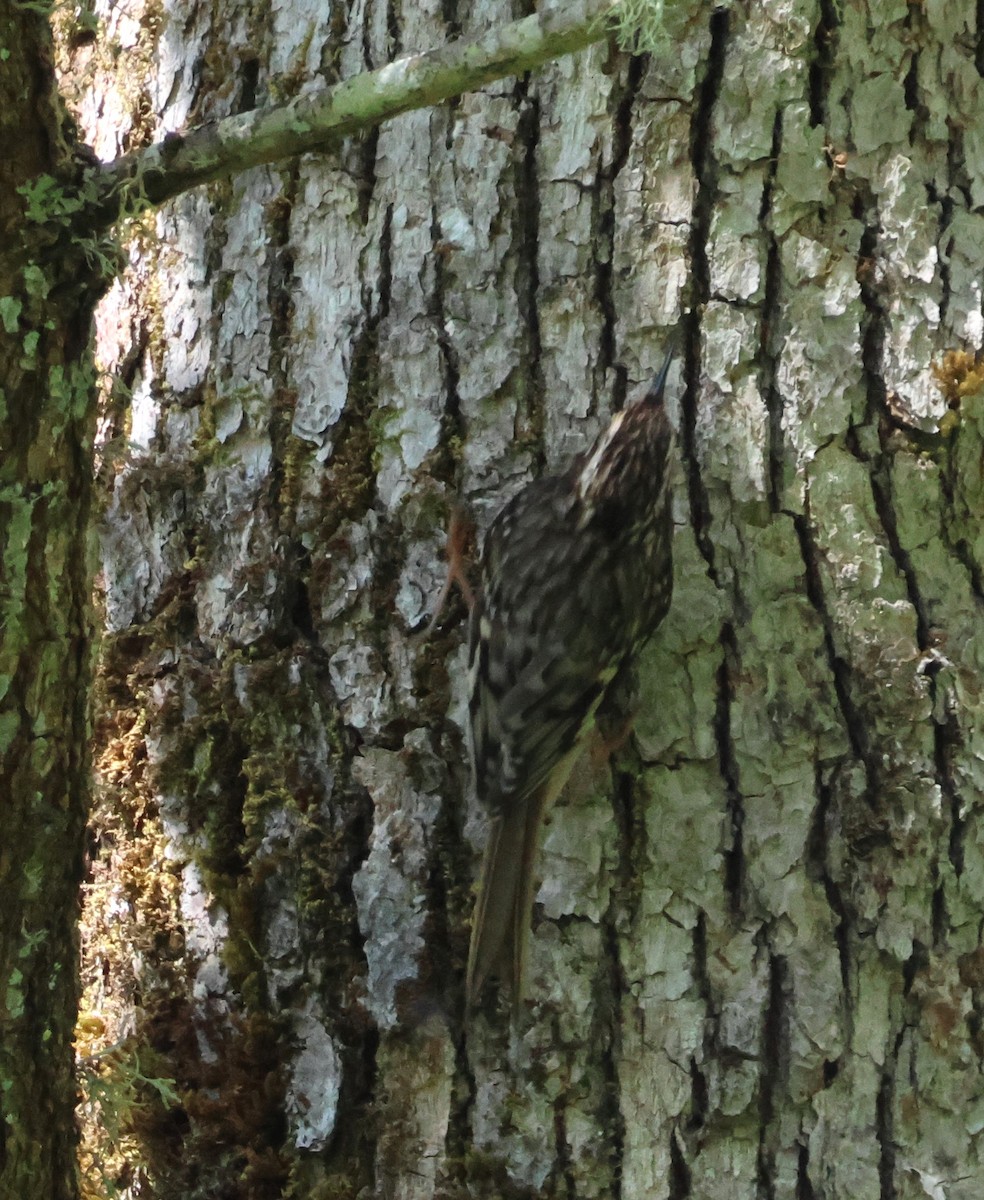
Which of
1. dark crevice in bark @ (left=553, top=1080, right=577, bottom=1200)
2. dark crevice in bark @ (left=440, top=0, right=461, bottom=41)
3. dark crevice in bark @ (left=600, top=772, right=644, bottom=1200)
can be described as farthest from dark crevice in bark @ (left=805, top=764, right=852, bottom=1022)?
dark crevice in bark @ (left=440, top=0, right=461, bottom=41)

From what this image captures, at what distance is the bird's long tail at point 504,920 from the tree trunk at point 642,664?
0.16 ft

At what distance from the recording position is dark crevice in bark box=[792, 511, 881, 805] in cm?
212

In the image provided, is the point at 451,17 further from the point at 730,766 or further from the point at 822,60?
the point at 730,766

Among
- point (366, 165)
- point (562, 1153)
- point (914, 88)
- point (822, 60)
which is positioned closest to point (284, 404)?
point (366, 165)

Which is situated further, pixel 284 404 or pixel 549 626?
pixel 549 626

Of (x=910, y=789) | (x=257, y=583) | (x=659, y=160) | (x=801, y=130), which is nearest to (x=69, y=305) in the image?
(x=257, y=583)

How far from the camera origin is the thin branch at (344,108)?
5.13ft

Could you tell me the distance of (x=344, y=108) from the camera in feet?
5.47

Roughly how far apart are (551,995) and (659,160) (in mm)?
1271

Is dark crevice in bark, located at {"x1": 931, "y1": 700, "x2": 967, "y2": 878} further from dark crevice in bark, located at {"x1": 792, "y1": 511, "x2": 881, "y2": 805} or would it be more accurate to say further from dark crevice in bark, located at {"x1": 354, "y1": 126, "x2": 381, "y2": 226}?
dark crevice in bark, located at {"x1": 354, "y1": 126, "x2": 381, "y2": 226}

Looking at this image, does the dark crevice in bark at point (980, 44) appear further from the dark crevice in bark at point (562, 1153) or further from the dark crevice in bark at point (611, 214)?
the dark crevice in bark at point (562, 1153)

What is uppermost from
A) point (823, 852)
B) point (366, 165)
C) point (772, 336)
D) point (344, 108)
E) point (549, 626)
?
point (366, 165)

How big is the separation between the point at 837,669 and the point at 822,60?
3.05ft

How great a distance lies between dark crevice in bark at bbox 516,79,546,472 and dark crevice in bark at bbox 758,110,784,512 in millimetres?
340
